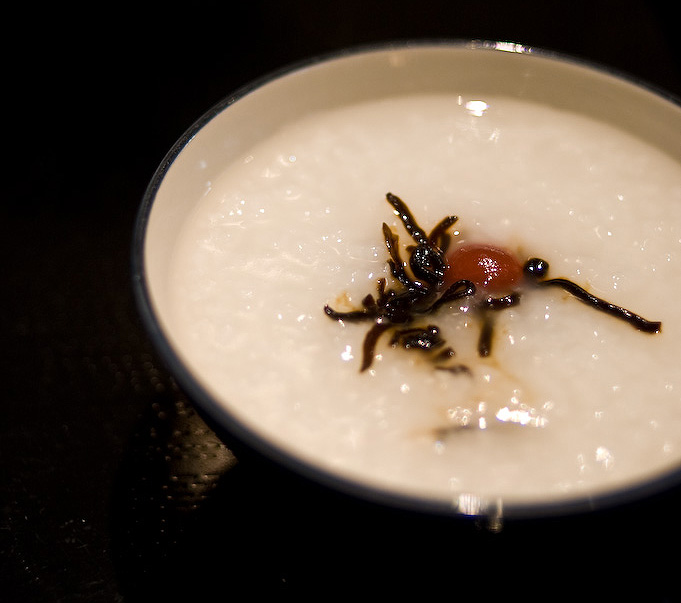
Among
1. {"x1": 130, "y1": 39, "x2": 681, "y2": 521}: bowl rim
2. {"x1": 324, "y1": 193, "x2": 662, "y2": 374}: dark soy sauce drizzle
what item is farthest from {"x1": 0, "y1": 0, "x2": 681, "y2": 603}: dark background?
{"x1": 324, "y1": 193, "x2": 662, "y2": 374}: dark soy sauce drizzle

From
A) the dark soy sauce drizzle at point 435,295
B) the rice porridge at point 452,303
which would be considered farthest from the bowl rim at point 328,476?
the dark soy sauce drizzle at point 435,295

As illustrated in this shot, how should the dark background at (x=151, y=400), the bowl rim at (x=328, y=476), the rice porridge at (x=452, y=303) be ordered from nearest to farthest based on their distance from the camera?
1. the bowl rim at (x=328, y=476)
2. the rice porridge at (x=452, y=303)
3. the dark background at (x=151, y=400)

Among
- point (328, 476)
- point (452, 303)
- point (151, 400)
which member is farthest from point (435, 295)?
point (151, 400)

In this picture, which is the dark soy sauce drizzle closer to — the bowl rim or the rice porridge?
the rice porridge

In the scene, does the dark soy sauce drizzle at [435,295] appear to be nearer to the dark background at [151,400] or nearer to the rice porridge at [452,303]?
the rice porridge at [452,303]

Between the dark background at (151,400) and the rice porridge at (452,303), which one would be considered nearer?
the rice porridge at (452,303)

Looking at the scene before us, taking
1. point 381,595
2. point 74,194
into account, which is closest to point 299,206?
point 381,595
